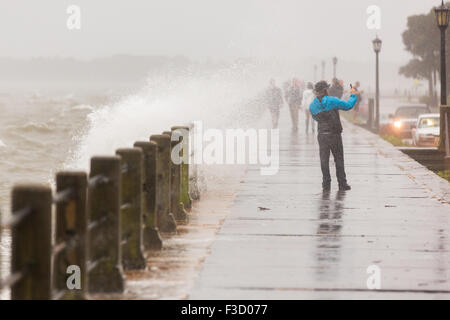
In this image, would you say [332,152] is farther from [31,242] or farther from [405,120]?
[405,120]

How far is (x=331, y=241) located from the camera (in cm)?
1012

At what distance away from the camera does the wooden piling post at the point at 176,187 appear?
36.4 feet

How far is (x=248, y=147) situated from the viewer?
84.9ft

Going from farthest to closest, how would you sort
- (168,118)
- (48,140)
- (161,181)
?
(48,140) → (168,118) → (161,181)

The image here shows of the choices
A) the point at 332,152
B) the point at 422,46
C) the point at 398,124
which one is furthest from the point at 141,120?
the point at 422,46

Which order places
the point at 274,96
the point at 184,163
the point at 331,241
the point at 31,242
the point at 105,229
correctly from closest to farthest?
1. the point at 31,242
2. the point at 105,229
3. the point at 331,241
4. the point at 184,163
5. the point at 274,96

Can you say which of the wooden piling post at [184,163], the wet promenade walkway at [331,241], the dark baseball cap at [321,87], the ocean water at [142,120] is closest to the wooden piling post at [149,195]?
the wet promenade walkway at [331,241]

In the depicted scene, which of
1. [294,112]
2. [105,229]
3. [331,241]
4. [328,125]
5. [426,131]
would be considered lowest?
[331,241]

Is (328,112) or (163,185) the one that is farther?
(328,112)

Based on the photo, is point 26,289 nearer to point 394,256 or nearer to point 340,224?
point 394,256

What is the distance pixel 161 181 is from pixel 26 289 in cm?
445

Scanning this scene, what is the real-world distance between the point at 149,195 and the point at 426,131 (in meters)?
26.1

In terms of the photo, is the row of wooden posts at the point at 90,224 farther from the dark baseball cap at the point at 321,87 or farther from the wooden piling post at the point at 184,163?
the dark baseball cap at the point at 321,87
